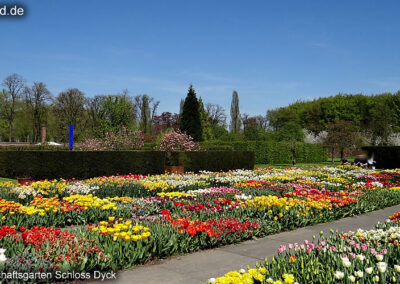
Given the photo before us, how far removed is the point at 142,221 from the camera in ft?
17.1

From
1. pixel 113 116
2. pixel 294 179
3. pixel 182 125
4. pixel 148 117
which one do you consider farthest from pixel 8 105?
pixel 294 179

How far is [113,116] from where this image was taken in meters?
31.4

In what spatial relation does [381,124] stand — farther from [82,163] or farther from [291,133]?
[82,163]

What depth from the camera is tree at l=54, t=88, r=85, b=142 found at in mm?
43250

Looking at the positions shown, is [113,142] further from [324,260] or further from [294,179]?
[324,260]

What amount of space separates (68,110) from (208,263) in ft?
143

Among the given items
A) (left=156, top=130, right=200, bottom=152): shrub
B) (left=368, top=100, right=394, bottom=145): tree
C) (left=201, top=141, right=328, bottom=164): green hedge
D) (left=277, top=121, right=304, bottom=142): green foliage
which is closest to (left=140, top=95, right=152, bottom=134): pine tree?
(left=277, top=121, right=304, bottom=142): green foliage

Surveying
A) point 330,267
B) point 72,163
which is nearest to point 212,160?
point 72,163

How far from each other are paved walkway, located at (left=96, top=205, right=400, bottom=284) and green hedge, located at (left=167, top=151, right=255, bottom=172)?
35.7ft

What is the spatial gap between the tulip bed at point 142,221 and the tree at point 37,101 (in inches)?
1614

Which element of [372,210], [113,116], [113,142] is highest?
[113,116]

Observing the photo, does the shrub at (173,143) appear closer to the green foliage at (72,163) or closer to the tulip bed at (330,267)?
the green foliage at (72,163)

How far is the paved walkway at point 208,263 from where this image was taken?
142 inches

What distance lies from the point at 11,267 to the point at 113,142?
17.2 m
